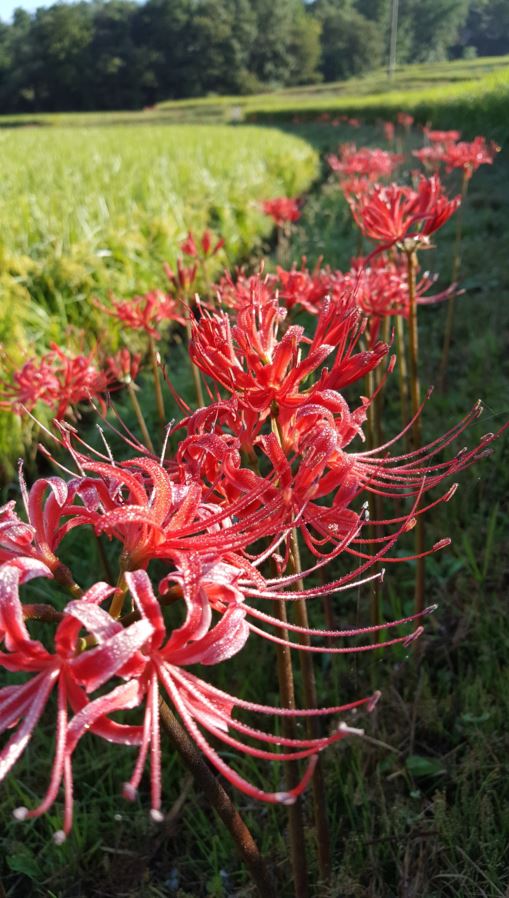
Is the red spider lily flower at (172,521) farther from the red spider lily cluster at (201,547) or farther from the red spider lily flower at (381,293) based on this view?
the red spider lily flower at (381,293)

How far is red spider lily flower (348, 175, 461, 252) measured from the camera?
5.44ft

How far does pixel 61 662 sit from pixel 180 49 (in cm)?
5187

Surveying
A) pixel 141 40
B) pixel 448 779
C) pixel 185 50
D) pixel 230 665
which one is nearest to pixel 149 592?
pixel 448 779

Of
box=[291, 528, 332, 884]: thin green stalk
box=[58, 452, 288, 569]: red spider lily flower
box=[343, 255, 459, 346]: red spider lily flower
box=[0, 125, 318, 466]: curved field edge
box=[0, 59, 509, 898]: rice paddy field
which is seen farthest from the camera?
box=[0, 125, 318, 466]: curved field edge

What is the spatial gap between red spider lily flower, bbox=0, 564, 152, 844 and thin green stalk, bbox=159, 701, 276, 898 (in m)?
0.14

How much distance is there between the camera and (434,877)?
1.52m

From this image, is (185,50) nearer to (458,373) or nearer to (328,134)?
(328,134)

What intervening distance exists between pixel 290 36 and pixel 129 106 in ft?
51.9

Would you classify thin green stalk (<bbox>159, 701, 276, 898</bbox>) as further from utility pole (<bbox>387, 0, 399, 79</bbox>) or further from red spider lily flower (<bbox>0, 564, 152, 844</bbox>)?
utility pole (<bbox>387, 0, 399, 79</bbox>)

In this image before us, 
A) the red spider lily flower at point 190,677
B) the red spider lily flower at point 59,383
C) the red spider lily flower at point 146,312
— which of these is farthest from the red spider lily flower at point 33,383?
the red spider lily flower at point 190,677

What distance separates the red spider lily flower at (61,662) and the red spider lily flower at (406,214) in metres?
1.24

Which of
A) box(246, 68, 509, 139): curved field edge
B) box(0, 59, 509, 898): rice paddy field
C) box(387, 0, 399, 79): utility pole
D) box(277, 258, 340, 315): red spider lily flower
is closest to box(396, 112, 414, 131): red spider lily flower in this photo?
box(246, 68, 509, 139): curved field edge

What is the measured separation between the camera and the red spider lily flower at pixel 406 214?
5.44 ft

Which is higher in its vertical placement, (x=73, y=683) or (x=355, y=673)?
(x=73, y=683)
